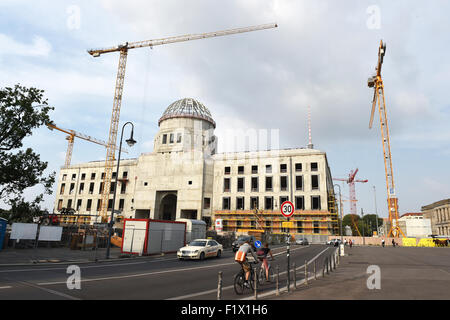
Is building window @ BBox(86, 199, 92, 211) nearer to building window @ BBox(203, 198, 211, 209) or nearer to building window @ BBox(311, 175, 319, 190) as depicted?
building window @ BBox(203, 198, 211, 209)

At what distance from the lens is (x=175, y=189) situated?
55500mm

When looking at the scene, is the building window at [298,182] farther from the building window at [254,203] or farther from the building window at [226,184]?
the building window at [226,184]

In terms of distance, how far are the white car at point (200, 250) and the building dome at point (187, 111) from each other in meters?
44.0

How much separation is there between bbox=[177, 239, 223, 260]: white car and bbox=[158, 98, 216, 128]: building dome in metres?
44.0

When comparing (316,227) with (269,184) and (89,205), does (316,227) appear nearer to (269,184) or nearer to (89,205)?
(269,184)

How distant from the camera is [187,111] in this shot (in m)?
62.2

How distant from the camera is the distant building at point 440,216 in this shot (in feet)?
301

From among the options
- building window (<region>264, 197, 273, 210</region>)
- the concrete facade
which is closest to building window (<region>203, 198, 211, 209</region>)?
the concrete facade

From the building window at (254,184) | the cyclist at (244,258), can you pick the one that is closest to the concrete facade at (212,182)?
the building window at (254,184)

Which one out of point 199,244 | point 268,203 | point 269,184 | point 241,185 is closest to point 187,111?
point 241,185

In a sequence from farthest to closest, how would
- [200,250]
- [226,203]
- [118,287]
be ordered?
[226,203] < [200,250] < [118,287]

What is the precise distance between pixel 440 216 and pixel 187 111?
9830 centimetres
